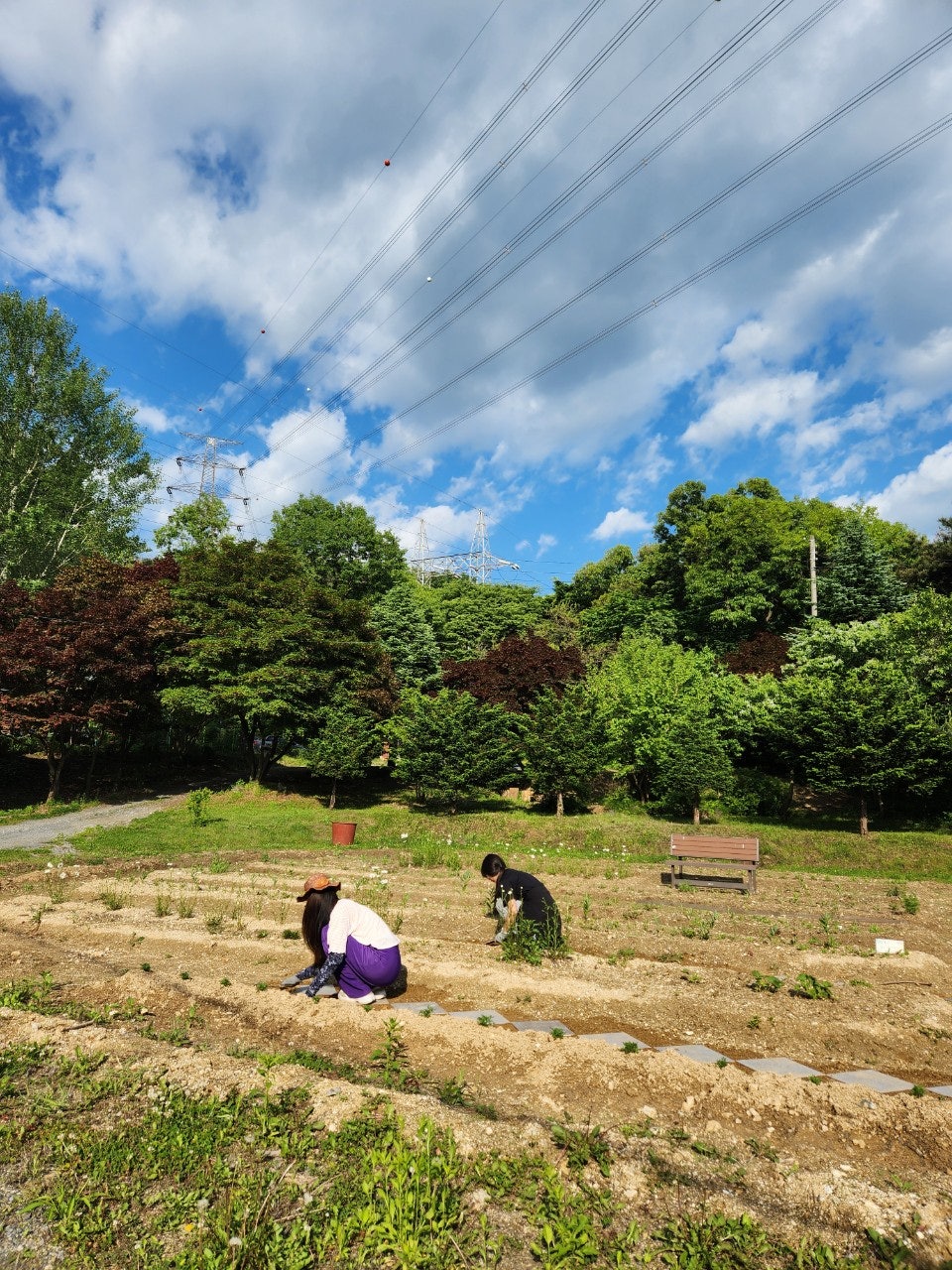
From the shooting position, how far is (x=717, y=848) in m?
12.4

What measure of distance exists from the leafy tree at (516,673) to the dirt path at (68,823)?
1087 centimetres

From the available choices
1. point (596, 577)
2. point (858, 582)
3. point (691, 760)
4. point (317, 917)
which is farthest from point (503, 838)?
point (596, 577)

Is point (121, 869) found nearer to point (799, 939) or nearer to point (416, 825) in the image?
point (416, 825)

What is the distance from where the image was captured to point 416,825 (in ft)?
62.7

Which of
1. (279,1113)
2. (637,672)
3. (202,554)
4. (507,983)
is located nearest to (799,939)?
(507,983)

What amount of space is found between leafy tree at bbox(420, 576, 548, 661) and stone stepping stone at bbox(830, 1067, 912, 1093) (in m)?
36.9

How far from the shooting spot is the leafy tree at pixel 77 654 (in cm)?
1916

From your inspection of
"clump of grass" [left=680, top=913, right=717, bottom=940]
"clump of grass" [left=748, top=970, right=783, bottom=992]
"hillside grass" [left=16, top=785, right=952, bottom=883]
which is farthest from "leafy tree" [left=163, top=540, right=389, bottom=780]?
"clump of grass" [left=748, top=970, right=783, bottom=992]

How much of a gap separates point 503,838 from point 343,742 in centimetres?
628

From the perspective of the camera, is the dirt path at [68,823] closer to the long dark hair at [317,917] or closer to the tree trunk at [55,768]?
the tree trunk at [55,768]

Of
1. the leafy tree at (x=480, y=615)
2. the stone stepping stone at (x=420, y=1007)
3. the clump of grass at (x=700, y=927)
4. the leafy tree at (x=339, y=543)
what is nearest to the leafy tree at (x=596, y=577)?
the leafy tree at (x=480, y=615)

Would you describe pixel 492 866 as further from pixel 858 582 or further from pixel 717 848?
pixel 858 582

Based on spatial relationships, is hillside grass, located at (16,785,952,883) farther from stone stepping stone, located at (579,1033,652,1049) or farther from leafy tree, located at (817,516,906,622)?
leafy tree, located at (817,516,906,622)

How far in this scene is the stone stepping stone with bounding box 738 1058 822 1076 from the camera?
4984 millimetres
